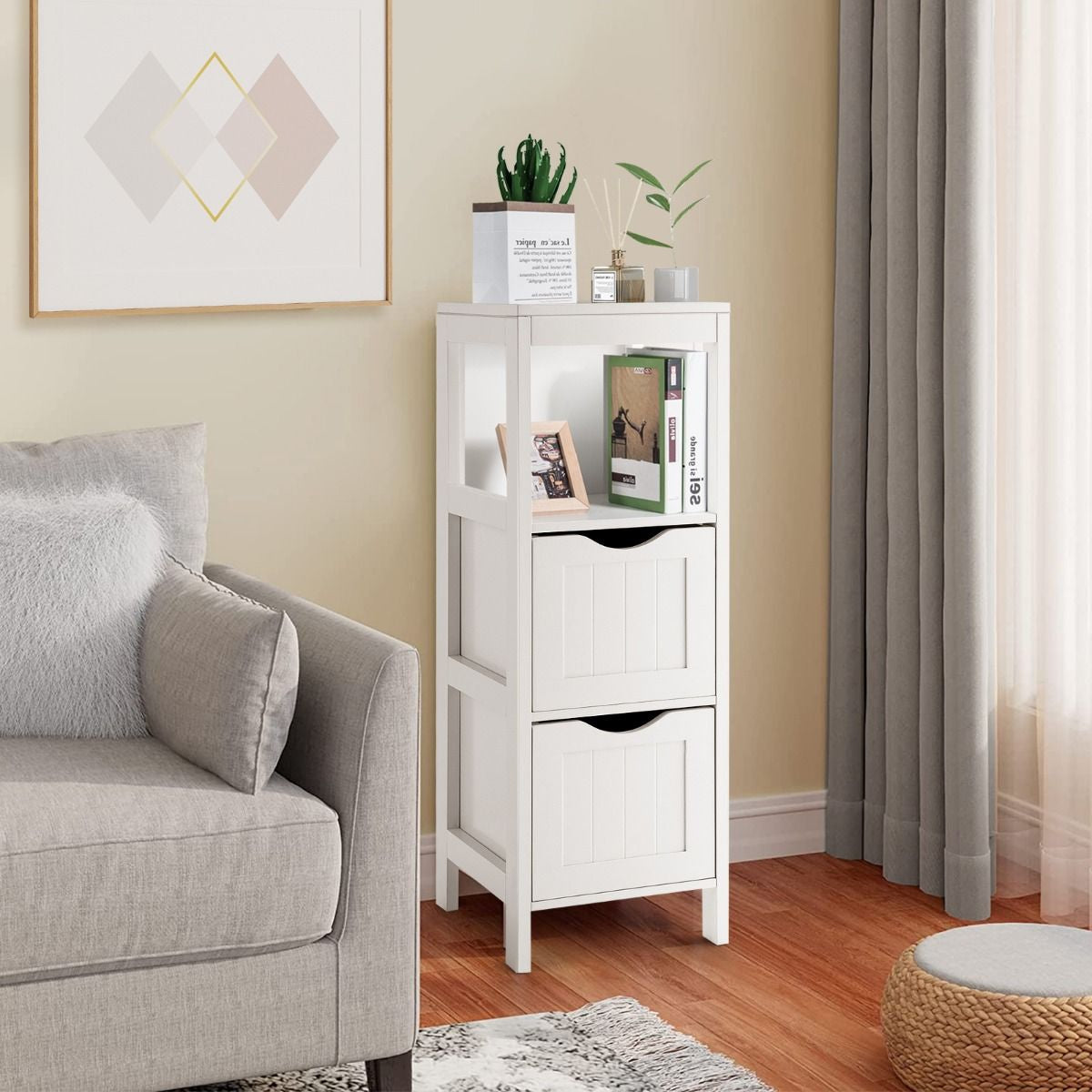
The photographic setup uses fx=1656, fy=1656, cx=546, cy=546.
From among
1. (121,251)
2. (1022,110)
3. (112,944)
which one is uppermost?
(1022,110)

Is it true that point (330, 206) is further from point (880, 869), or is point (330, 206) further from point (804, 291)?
point (880, 869)

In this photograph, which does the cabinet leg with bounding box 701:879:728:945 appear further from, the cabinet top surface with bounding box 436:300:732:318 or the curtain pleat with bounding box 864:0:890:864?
the cabinet top surface with bounding box 436:300:732:318

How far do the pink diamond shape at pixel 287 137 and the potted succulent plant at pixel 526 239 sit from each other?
13.9 inches

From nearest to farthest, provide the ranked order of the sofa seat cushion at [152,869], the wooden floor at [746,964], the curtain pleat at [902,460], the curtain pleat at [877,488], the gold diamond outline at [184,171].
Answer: the sofa seat cushion at [152,869] → the wooden floor at [746,964] → the gold diamond outline at [184,171] → the curtain pleat at [902,460] → the curtain pleat at [877,488]

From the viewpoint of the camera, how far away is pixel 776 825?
365 centimetres

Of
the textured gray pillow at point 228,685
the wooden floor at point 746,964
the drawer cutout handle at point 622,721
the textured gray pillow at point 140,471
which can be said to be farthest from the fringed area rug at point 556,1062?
the textured gray pillow at point 140,471

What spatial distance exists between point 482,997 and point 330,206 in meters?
1.48

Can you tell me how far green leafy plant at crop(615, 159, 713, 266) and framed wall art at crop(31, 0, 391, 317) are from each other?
0.48 m

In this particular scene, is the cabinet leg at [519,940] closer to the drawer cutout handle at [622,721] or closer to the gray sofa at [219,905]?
the drawer cutout handle at [622,721]

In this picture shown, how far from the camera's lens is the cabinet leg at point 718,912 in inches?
→ 122

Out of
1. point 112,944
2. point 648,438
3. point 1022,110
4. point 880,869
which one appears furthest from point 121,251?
point 880,869

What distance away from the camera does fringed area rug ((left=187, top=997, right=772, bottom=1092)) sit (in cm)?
248

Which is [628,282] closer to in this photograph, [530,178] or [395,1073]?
[530,178]

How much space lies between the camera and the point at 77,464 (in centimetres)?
275
